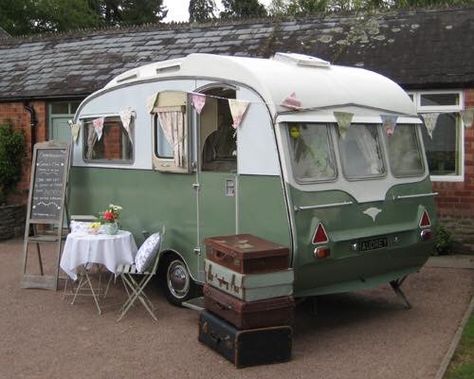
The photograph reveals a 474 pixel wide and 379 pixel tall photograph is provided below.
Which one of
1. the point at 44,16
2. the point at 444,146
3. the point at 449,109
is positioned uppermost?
the point at 44,16

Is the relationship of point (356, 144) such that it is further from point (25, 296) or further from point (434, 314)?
point (25, 296)

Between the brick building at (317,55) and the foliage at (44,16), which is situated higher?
the foliage at (44,16)

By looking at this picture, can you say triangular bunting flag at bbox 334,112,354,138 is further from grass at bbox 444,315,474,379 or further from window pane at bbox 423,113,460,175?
window pane at bbox 423,113,460,175

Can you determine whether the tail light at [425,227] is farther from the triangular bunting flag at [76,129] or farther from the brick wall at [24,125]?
the brick wall at [24,125]

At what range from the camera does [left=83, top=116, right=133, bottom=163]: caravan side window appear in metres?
8.04

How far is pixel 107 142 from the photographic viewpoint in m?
8.55

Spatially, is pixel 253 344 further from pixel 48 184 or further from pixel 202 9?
pixel 202 9

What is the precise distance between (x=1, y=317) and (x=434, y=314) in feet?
15.3

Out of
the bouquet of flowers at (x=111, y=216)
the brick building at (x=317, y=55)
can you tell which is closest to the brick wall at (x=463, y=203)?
the brick building at (x=317, y=55)

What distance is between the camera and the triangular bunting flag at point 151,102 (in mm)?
7393

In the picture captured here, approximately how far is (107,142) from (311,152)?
3348 millimetres

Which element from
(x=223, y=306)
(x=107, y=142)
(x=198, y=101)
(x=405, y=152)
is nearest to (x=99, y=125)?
(x=107, y=142)

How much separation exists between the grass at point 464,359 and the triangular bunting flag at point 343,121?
224cm

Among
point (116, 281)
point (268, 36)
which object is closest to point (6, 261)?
point (116, 281)
